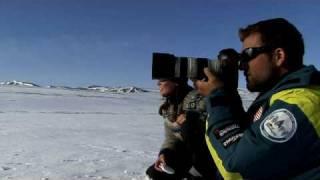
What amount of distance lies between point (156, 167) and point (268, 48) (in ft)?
6.62

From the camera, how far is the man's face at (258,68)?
1651 mm

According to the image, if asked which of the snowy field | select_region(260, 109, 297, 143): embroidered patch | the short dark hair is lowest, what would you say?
the snowy field

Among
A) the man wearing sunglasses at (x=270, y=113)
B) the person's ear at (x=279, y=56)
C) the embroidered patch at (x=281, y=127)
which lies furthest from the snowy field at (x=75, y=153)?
the embroidered patch at (x=281, y=127)

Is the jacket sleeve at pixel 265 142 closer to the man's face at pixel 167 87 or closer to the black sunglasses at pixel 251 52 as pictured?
the black sunglasses at pixel 251 52

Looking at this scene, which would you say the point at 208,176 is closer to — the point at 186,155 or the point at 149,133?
the point at 186,155

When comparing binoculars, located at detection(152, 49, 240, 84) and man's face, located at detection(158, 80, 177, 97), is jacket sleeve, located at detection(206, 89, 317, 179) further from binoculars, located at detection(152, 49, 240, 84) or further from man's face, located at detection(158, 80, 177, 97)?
man's face, located at detection(158, 80, 177, 97)

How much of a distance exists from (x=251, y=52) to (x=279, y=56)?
10cm

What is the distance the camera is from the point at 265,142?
4.78ft

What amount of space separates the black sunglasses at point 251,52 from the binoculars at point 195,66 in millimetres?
41

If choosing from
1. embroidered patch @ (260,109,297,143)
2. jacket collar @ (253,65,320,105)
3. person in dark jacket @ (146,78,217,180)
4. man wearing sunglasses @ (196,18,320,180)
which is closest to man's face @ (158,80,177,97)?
person in dark jacket @ (146,78,217,180)

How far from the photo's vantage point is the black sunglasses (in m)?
1.65

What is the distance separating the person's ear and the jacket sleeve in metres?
0.19

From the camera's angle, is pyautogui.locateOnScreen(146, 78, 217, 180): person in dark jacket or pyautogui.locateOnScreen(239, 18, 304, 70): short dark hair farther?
pyautogui.locateOnScreen(146, 78, 217, 180): person in dark jacket

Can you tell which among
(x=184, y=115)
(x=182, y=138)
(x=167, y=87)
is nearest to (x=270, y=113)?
(x=184, y=115)
